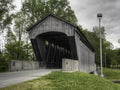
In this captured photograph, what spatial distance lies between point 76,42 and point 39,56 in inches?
211

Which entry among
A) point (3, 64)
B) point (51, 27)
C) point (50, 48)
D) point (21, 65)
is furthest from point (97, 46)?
point (21, 65)

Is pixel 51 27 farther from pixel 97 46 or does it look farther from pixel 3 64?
pixel 97 46

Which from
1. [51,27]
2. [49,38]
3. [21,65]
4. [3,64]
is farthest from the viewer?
→ [49,38]

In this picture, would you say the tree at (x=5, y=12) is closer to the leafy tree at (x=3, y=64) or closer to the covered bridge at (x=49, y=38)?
the covered bridge at (x=49, y=38)

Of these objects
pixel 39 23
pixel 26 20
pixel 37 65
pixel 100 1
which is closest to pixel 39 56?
pixel 37 65

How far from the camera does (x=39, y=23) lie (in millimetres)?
22656

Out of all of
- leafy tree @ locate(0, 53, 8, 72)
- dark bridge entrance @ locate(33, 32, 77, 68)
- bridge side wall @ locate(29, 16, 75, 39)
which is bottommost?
leafy tree @ locate(0, 53, 8, 72)

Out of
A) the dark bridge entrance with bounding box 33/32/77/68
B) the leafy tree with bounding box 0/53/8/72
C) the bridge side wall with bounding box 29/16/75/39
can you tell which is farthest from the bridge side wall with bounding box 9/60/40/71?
the leafy tree with bounding box 0/53/8/72

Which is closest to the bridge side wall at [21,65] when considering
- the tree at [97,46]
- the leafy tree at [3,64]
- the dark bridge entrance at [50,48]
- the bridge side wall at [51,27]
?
the dark bridge entrance at [50,48]

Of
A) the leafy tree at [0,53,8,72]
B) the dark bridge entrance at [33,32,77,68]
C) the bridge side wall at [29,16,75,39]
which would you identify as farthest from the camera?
the leafy tree at [0,53,8,72]

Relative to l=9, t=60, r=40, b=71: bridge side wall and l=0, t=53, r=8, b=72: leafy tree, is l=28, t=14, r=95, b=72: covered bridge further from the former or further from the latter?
l=0, t=53, r=8, b=72: leafy tree

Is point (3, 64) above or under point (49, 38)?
under

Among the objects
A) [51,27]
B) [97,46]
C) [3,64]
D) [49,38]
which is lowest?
[3,64]

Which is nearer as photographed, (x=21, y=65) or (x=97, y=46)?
(x=21, y=65)
